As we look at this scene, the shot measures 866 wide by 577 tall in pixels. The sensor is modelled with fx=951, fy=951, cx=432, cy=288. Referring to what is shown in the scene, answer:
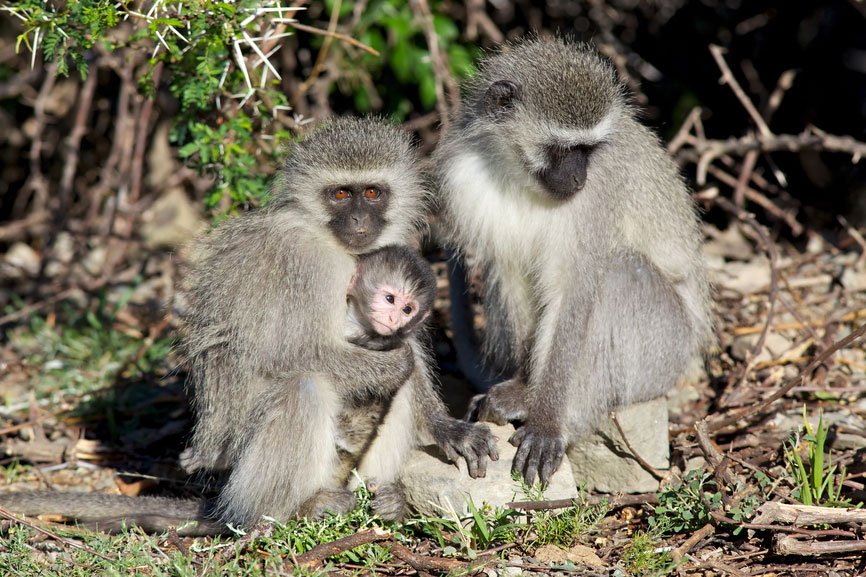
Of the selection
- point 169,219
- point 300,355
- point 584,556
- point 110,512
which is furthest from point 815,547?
point 169,219

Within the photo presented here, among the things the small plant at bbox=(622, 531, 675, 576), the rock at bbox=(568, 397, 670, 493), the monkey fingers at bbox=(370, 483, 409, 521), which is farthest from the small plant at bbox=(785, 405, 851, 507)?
the monkey fingers at bbox=(370, 483, 409, 521)

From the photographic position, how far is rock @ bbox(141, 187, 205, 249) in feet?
27.5

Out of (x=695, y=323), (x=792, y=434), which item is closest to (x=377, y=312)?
(x=695, y=323)

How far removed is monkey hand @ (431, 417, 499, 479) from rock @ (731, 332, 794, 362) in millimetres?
2225

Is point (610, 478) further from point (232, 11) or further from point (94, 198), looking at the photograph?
point (94, 198)

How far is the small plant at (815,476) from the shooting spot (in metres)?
4.30

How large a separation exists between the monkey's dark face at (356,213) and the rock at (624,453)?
5.05ft

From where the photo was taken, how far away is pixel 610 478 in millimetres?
4848

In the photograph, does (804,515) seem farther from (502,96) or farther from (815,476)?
(502,96)

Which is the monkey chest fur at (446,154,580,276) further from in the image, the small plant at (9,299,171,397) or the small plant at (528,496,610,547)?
the small plant at (9,299,171,397)

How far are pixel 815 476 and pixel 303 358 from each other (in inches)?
94.8

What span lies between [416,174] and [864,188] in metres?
4.23

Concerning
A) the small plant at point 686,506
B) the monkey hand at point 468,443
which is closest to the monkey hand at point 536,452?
the monkey hand at point 468,443

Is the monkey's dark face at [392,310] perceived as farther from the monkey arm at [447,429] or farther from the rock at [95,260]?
the rock at [95,260]
